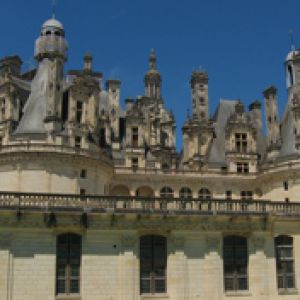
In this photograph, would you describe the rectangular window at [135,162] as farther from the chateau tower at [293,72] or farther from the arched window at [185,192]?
the chateau tower at [293,72]

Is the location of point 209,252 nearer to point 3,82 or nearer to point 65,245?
point 65,245

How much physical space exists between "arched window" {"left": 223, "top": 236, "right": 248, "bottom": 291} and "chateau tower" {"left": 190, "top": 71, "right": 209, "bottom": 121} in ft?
68.0

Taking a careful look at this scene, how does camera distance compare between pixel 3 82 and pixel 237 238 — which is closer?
pixel 237 238

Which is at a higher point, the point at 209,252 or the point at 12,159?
the point at 12,159

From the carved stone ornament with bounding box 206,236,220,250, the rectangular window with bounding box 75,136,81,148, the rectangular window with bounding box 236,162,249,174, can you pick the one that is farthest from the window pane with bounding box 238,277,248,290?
the rectangular window with bounding box 236,162,249,174

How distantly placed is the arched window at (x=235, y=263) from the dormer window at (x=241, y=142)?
18.6 meters

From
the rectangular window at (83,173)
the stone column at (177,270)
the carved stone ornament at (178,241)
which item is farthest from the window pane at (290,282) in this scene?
the rectangular window at (83,173)

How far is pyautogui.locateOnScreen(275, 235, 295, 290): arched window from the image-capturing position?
25984mm

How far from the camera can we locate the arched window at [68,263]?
75.4 ft

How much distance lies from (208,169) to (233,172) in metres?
2.06

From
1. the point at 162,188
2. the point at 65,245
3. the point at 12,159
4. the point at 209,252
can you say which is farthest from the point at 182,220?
the point at 162,188

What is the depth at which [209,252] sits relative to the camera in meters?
24.8

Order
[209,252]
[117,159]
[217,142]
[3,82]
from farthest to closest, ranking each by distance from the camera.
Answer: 1. [217,142]
2. [117,159]
3. [3,82]
4. [209,252]

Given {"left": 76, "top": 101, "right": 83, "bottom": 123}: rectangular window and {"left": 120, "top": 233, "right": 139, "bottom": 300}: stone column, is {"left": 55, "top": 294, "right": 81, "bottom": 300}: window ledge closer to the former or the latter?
{"left": 120, "top": 233, "right": 139, "bottom": 300}: stone column
